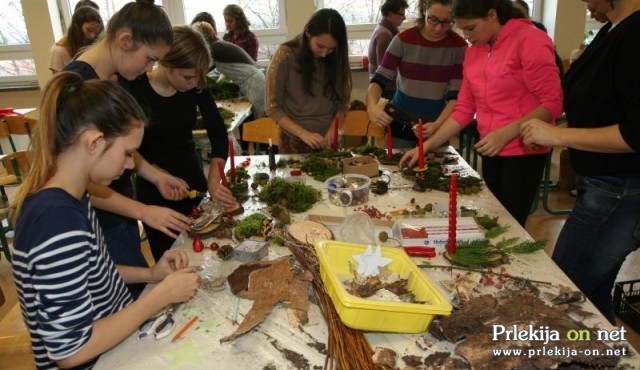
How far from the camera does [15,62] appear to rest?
612cm

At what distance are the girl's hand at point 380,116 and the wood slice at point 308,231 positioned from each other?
3.53ft

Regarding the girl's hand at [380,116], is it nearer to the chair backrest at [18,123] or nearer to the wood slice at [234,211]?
the wood slice at [234,211]

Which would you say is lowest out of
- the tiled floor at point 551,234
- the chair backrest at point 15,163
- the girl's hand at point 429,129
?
the tiled floor at point 551,234

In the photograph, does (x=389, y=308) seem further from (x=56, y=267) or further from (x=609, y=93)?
(x=609, y=93)

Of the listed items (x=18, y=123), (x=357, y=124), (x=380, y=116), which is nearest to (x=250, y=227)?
(x=380, y=116)

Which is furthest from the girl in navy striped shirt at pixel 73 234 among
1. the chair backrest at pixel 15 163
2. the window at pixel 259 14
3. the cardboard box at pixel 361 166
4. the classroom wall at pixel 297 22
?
the window at pixel 259 14

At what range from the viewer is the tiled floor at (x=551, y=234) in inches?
119

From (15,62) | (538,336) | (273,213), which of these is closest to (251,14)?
(15,62)

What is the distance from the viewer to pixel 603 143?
1.57m

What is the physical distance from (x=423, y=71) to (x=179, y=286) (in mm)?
2092

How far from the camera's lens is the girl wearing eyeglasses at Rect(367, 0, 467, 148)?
2.70m

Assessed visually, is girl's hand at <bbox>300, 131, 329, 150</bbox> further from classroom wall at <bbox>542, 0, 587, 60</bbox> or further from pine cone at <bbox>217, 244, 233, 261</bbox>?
classroom wall at <bbox>542, 0, 587, 60</bbox>

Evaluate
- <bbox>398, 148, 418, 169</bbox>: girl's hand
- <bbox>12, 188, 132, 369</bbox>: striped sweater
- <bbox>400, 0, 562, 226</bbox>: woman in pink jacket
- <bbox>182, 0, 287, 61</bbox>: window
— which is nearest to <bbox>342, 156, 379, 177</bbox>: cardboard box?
<bbox>398, 148, 418, 169</bbox>: girl's hand

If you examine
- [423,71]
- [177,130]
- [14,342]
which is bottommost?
[14,342]
